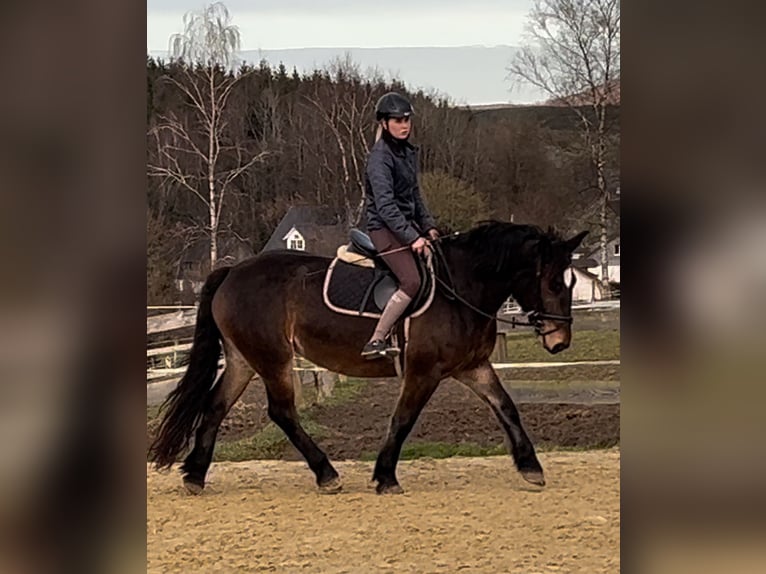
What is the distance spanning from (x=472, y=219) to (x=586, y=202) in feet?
1.56

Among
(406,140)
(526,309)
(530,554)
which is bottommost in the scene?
(530,554)

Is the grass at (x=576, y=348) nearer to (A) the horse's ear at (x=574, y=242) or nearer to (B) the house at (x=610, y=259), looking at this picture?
(B) the house at (x=610, y=259)

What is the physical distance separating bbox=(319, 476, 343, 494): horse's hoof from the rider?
772 millimetres

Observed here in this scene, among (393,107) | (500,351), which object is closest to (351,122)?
(393,107)

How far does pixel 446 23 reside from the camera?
410 centimetres

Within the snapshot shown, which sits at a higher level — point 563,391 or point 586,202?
point 586,202

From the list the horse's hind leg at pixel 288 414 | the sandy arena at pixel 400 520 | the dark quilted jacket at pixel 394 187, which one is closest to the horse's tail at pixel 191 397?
the sandy arena at pixel 400 520

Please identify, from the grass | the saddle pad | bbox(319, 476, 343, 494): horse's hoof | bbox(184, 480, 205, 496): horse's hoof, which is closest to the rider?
the saddle pad

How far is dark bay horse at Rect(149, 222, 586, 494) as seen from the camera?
4.28 m

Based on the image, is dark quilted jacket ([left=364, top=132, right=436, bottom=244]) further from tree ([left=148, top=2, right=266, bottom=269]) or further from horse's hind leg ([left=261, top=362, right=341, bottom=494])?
horse's hind leg ([left=261, top=362, right=341, bottom=494])
